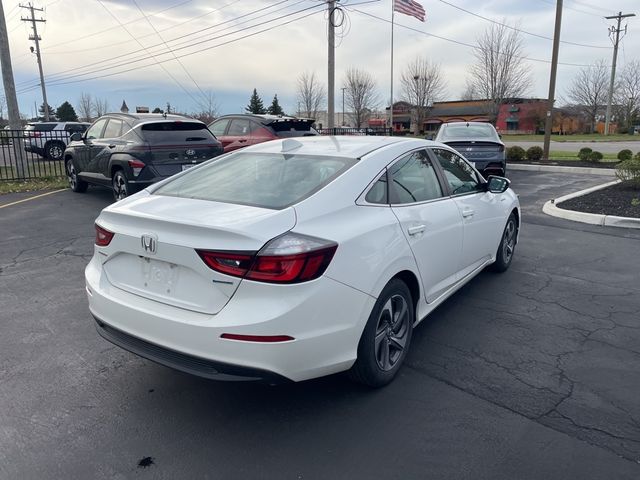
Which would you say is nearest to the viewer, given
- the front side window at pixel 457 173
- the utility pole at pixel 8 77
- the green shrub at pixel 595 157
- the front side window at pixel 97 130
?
the front side window at pixel 457 173

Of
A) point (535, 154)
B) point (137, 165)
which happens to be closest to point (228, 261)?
point (137, 165)

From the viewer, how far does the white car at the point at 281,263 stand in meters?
2.55

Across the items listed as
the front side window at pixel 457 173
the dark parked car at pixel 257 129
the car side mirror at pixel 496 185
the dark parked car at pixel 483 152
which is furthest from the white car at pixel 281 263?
the dark parked car at pixel 483 152

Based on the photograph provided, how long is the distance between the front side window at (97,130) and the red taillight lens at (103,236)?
25.6 feet

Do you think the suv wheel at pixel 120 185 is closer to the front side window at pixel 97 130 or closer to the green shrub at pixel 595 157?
the front side window at pixel 97 130

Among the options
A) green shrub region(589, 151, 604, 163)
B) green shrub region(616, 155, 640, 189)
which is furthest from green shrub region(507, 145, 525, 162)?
green shrub region(616, 155, 640, 189)

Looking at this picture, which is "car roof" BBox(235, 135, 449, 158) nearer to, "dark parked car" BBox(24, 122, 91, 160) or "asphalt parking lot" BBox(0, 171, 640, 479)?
"asphalt parking lot" BBox(0, 171, 640, 479)

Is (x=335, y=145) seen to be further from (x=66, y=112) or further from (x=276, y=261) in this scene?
(x=66, y=112)

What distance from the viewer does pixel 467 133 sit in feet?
42.5

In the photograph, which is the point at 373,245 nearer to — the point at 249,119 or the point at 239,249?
the point at 239,249

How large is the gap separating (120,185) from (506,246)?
6.82 m

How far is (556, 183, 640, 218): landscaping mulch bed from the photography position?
29.1 ft

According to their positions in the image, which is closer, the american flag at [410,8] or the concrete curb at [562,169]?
the concrete curb at [562,169]

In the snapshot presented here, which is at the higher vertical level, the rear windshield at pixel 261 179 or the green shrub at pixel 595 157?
the rear windshield at pixel 261 179
